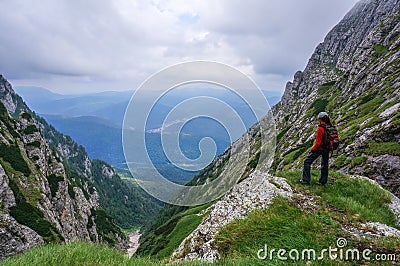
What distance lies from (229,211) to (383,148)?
88.9 ft

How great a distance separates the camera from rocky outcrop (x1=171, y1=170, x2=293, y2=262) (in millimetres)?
10541

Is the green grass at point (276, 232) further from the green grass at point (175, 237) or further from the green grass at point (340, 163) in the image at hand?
the green grass at point (340, 163)

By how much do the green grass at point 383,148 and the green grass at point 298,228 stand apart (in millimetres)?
18530

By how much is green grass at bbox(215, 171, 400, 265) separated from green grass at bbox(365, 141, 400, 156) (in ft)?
60.8

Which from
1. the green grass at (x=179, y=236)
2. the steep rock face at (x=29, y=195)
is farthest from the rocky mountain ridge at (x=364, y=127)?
the steep rock face at (x=29, y=195)

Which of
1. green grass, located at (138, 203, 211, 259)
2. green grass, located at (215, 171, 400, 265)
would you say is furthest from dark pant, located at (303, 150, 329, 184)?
green grass, located at (138, 203, 211, 259)

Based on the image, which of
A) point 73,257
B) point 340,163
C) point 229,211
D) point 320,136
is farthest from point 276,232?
point 340,163

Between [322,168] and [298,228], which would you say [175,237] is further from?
[298,228]

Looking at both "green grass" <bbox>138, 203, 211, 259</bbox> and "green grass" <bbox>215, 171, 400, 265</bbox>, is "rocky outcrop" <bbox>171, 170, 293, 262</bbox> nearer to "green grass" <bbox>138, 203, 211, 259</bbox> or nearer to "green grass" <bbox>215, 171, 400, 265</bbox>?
"green grass" <bbox>215, 171, 400, 265</bbox>

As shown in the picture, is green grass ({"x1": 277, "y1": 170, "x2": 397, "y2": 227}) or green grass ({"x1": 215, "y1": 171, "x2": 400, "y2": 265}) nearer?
green grass ({"x1": 215, "y1": 171, "x2": 400, "y2": 265})

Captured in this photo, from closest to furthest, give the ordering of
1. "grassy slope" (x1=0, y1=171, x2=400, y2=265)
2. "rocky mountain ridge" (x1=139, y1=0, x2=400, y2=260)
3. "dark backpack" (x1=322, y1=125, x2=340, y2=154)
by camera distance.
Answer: "grassy slope" (x1=0, y1=171, x2=400, y2=265) < "rocky mountain ridge" (x1=139, y1=0, x2=400, y2=260) < "dark backpack" (x1=322, y1=125, x2=340, y2=154)

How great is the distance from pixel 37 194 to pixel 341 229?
9263 cm

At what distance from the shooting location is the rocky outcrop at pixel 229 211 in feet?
34.6

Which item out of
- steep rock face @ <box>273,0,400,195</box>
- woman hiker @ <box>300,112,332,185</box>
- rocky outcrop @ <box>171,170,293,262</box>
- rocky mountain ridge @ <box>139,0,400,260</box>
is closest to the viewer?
rocky outcrop @ <box>171,170,293,262</box>
